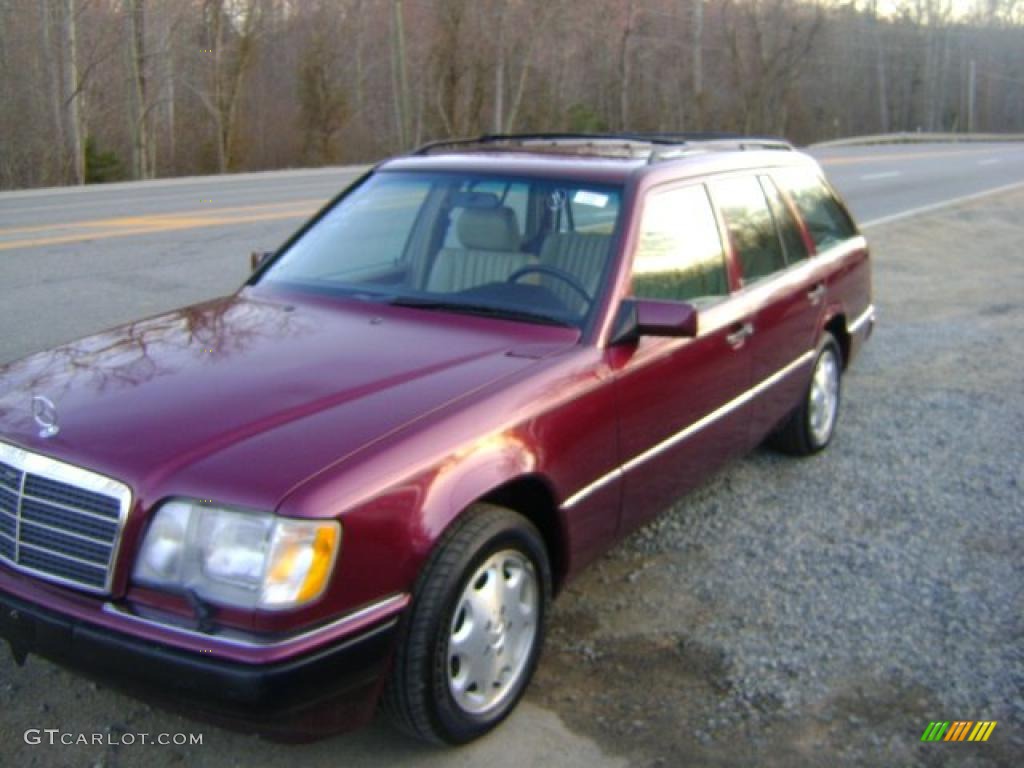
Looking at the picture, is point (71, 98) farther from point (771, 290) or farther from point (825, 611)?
point (825, 611)

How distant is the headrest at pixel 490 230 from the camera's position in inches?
169

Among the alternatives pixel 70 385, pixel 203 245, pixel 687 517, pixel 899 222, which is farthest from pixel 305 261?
pixel 899 222

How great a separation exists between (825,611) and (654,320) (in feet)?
4.27

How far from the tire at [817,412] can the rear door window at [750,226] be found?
0.77 metres

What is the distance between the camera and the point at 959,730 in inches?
134

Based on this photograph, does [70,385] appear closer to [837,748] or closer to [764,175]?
[837,748]

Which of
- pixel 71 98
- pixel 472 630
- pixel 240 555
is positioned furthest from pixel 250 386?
pixel 71 98

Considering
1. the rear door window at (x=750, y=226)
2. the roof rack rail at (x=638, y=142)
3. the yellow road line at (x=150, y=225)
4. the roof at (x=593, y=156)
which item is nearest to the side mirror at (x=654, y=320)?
the roof at (x=593, y=156)

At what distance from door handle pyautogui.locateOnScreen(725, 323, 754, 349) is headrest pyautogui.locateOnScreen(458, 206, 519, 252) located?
1008 millimetres

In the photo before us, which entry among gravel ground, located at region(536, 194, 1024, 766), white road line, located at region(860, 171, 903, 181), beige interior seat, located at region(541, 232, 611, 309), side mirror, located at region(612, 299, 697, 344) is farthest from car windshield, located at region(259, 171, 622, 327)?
white road line, located at region(860, 171, 903, 181)

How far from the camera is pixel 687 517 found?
16.5 feet

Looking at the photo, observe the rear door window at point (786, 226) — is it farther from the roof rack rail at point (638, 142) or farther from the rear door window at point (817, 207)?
the roof rack rail at point (638, 142)

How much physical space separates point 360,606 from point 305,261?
2.15 m

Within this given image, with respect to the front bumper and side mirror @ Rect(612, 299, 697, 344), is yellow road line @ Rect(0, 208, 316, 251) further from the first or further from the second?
the front bumper
